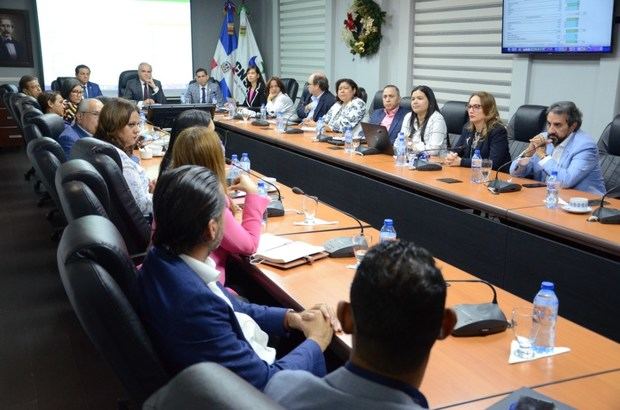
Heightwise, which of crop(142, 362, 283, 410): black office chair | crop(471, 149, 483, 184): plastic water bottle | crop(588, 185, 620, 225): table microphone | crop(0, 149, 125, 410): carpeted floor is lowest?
crop(0, 149, 125, 410): carpeted floor

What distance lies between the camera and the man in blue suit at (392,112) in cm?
540

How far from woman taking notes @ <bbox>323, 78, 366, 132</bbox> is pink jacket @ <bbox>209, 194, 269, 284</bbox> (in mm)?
3621

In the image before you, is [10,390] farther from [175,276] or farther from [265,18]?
[265,18]

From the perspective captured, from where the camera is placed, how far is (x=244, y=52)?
10.0m

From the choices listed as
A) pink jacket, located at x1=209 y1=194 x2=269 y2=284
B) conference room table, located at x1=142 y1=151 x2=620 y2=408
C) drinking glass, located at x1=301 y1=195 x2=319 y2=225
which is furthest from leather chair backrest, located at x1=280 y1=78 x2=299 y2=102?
conference room table, located at x1=142 y1=151 x2=620 y2=408

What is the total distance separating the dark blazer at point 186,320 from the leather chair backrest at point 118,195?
3.73 feet

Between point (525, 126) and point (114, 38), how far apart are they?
7.02 metres

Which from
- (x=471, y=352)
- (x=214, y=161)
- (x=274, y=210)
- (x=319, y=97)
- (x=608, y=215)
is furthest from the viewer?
(x=319, y=97)

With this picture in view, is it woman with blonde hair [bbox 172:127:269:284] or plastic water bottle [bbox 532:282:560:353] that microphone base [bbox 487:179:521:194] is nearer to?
woman with blonde hair [bbox 172:127:269:284]

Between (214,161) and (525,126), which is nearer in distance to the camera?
(214,161)

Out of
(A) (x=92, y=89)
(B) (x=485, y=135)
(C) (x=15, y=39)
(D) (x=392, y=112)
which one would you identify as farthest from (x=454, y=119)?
(C) (x=15, y=39)

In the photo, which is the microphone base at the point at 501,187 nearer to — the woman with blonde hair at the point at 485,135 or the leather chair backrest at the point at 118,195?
the woman with blonde hair at the point at 485,135

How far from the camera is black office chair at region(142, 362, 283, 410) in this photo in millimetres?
568

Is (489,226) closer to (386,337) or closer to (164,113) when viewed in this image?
(386,337)
